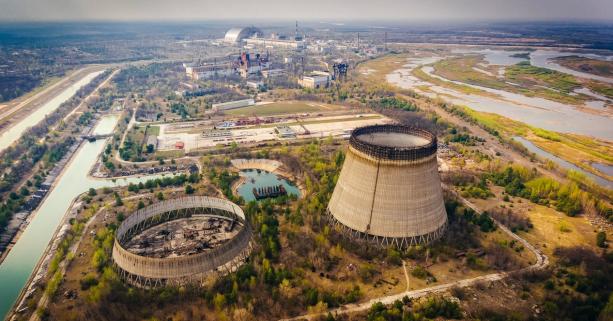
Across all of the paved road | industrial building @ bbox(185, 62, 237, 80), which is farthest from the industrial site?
industrial building @ bbox(185, 62, 237, 80)

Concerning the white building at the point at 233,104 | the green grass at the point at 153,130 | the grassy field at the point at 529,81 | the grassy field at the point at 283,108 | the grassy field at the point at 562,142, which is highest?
the grassy field at the point at 529,81

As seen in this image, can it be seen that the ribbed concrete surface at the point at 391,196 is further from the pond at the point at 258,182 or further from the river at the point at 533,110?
the river at the point at 533,110

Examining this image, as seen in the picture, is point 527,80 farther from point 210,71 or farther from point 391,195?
point 391,195

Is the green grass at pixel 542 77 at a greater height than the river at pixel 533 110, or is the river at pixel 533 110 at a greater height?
the green grass at pixel 542 77

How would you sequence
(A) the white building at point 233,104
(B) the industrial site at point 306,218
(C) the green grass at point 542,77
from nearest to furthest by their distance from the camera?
(B) the industrial site at point 306,218 → (A) the white building at point 233,104 → (C) the green grass at point 542,77

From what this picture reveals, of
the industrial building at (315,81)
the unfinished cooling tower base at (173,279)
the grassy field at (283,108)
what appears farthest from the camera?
the industrial building at (315,81)

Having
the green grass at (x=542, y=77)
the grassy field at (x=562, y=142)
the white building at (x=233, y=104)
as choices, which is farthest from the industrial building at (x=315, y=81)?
the green grass at (x=542, y=77)
